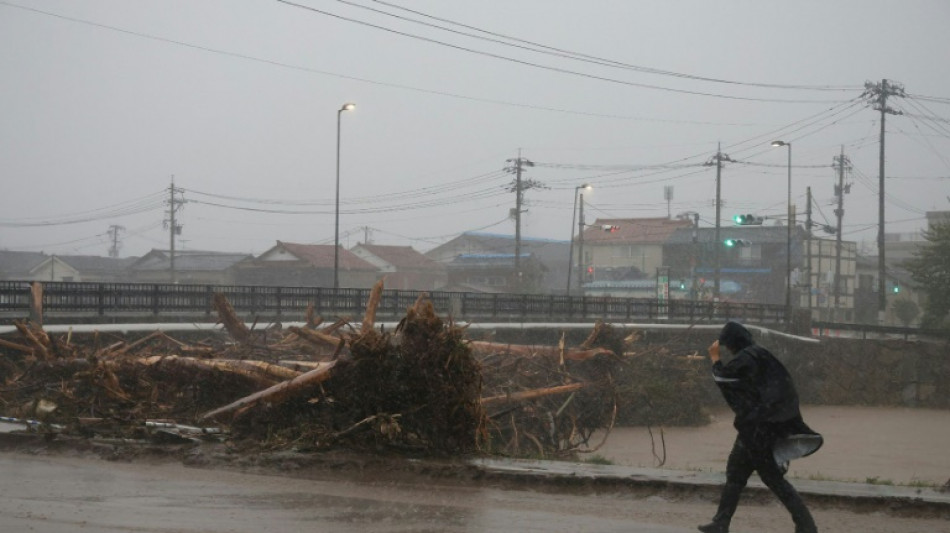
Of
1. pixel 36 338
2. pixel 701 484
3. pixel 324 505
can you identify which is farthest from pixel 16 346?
pixel 701 484

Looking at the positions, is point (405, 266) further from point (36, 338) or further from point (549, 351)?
point (36, 338)

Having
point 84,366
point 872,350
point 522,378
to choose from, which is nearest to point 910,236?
point 872,350

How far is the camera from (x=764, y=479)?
5984mm

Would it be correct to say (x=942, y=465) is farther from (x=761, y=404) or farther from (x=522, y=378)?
(x=761, y=404)

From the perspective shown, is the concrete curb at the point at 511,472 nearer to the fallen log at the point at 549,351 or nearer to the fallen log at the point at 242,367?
the fallen log at the point at 242,367

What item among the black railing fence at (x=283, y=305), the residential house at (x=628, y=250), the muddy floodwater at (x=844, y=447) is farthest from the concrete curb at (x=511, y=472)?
the residential house at (x=628, y=250)

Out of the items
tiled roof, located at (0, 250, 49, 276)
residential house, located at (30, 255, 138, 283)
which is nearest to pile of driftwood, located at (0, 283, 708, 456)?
residential house, located at (30, 255, 138, 283)

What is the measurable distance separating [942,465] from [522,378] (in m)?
11.9

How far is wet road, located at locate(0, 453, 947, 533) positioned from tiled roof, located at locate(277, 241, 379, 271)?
44.7 m

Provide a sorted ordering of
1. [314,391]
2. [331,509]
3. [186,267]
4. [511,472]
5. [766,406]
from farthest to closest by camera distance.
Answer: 1. [186,267]
2. [314,391]
3. [511,472]
4. [331,509]
5. [766,406]

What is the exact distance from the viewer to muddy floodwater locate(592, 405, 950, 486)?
17.1 meters

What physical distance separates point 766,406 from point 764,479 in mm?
518

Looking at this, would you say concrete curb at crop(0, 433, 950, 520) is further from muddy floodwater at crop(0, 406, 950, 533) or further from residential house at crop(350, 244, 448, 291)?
residential house at crop(350, 244, 448, 291)

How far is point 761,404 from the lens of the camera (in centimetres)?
589
